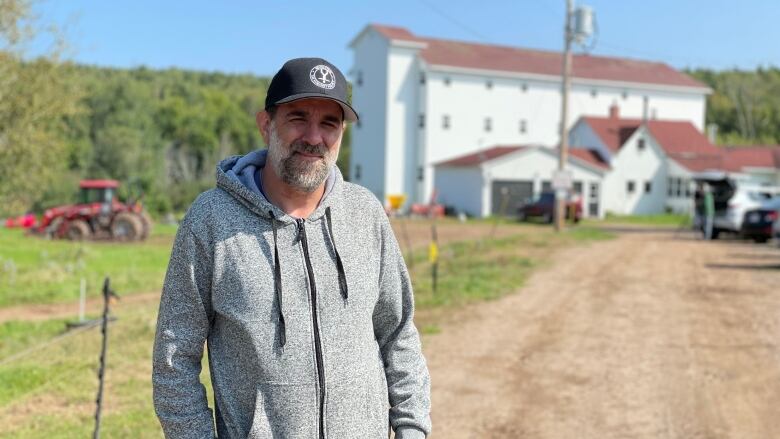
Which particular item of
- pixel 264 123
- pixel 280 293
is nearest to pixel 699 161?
pixel 264 123

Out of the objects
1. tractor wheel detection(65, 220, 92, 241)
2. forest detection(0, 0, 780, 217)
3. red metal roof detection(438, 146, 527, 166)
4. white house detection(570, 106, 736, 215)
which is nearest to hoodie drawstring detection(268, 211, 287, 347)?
forest detection(0, 0, 780, 217)

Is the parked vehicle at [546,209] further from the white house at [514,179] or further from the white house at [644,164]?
the white house at [644,164]

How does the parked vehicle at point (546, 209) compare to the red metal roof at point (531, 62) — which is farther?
the red metal roof at point (531, 62)

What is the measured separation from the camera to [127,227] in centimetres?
2819

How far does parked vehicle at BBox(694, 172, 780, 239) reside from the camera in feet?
85.7

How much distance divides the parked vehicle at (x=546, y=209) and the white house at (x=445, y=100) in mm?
10269

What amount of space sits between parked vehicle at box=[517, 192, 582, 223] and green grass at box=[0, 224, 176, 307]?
1822 cm

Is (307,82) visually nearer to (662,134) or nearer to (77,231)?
(77,231)

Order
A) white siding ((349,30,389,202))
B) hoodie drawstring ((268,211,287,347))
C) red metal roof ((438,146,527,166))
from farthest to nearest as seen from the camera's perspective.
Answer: white siding ((349,30,389,202)) → red metal roof ((438,146,527,166)) → hoodie drawstring ((268,211,287,347))

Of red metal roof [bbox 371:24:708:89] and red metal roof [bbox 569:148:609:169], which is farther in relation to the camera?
red metal roof [bbox 371:24:708:89]

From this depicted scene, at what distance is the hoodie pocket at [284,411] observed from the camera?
7.83 feet

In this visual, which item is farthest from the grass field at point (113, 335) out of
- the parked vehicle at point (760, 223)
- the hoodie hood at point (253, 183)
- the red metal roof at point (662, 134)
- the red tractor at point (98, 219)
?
Result: the red metal roof at point (662, 134)

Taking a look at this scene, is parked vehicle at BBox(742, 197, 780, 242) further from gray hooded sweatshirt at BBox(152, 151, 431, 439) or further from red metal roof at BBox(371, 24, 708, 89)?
red metal roof at BBox(371, 24, 708, 89)

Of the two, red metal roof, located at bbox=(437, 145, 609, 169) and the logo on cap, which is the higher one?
red metal roof, located at bbox=(437, 145, 609, 169)
